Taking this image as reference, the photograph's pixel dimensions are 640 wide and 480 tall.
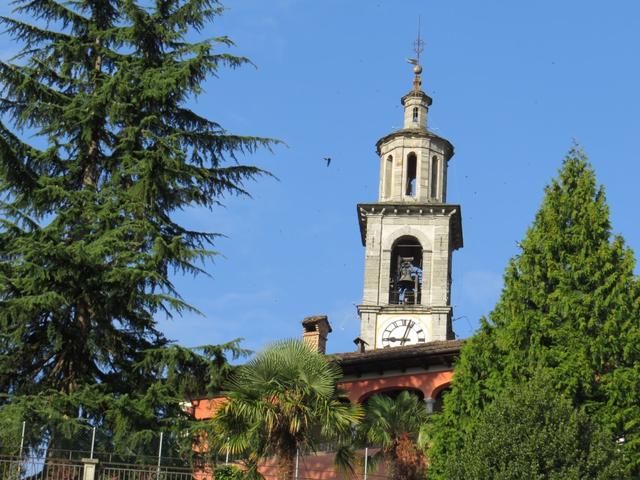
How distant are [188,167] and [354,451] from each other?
6.68 meters

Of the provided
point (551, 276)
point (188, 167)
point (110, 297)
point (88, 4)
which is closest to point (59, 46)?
point (88, 4)

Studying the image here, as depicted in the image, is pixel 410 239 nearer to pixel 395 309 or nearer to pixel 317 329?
pixel 395 309

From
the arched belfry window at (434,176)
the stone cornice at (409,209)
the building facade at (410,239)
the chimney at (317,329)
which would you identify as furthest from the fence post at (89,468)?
the arched belfry window at (434,176)

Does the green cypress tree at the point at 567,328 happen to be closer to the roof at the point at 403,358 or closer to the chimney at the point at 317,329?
the roof at the point at 403,358

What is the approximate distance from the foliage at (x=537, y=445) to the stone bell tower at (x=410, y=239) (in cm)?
2828

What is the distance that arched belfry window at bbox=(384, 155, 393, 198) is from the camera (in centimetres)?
6162

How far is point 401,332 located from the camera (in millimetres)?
58750

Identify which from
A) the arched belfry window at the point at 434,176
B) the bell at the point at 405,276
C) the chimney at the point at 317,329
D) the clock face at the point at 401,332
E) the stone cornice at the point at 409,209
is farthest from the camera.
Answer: the arched belfry window at the point at 434,176

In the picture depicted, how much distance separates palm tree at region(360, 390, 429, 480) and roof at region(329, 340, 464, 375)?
9.11 ft

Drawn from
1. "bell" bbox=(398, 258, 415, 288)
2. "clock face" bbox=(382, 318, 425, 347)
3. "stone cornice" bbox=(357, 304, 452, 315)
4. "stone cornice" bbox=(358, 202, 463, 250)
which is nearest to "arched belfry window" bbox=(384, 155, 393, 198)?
"stone cornice" bbox=(358, 202, 463, 250)

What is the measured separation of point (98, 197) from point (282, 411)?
5946mm

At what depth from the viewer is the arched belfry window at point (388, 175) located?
6162cm

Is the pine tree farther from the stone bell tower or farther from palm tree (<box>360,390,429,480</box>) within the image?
the stone bell tower

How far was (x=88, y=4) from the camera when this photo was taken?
1422 inches
